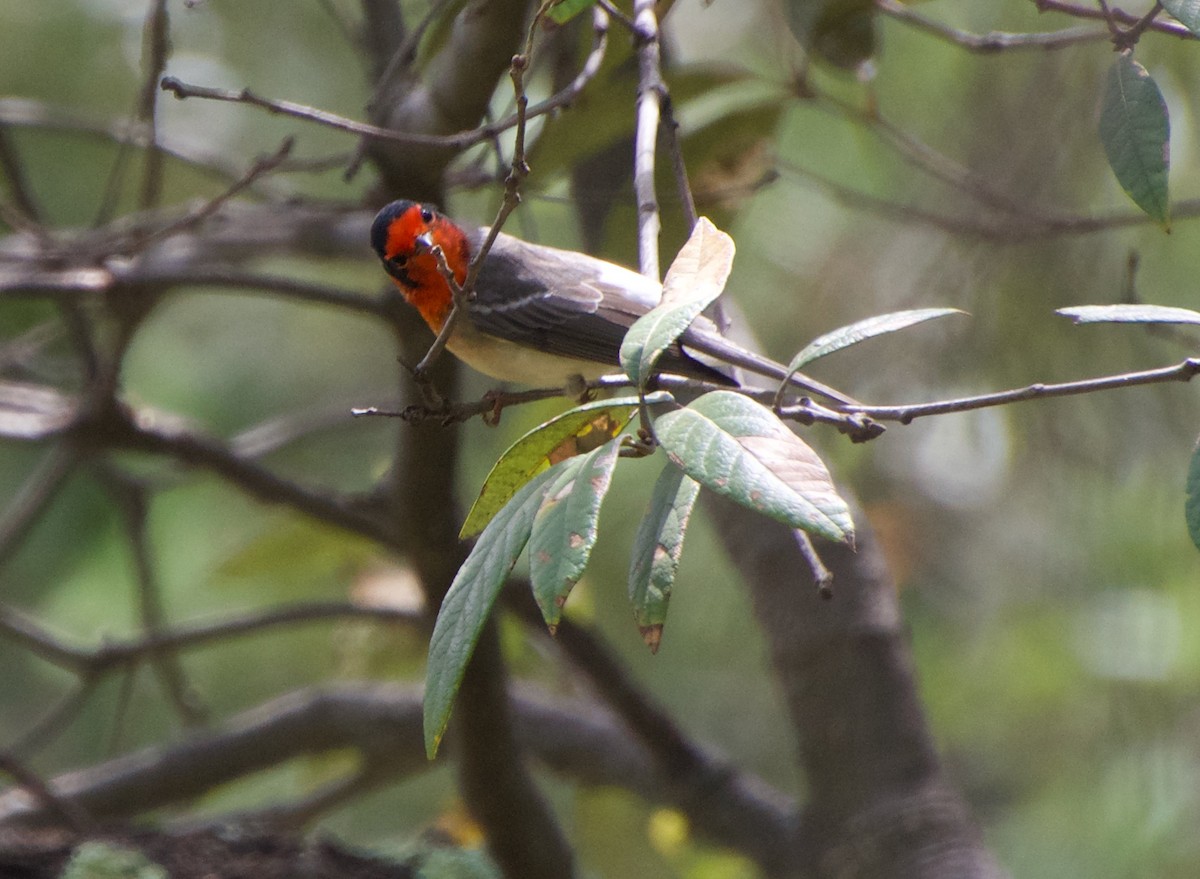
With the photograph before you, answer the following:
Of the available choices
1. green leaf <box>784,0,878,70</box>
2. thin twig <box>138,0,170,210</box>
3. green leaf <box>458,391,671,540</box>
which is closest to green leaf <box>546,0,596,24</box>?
green leaf <box>458,391,671,540</box>

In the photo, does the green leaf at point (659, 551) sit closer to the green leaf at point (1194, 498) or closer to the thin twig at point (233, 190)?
the green leaf at point (1194, 498)

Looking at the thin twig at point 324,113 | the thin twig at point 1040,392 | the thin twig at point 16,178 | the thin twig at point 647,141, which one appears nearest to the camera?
the thin twig at point 1040,392

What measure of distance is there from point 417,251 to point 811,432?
1265mm

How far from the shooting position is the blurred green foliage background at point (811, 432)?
333 cm

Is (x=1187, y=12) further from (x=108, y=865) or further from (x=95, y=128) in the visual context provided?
(x=95, y=128)

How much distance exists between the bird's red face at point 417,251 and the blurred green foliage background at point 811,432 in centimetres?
15

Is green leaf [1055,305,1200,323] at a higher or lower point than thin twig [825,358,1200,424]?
higher

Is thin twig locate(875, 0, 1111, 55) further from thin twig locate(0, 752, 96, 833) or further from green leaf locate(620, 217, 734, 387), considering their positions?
thin twig locate(0, 752, 96, 833)

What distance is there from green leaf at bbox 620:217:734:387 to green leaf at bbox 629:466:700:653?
0.12m

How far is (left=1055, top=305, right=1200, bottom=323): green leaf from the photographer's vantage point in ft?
4.01

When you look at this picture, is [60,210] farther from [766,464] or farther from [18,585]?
[766,464]

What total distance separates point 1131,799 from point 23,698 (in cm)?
442

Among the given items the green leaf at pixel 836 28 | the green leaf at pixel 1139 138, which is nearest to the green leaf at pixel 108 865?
the green leaf at pixel 1139 138

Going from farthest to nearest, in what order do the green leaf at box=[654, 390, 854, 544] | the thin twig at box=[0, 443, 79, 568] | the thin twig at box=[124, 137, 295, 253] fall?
1. the thin twig at box=[0, 443, 79, 568]
2. the thin twig at box=[124, 137, 295, 253]
3. the green leaf at box=[654, 390, 854, 544]
